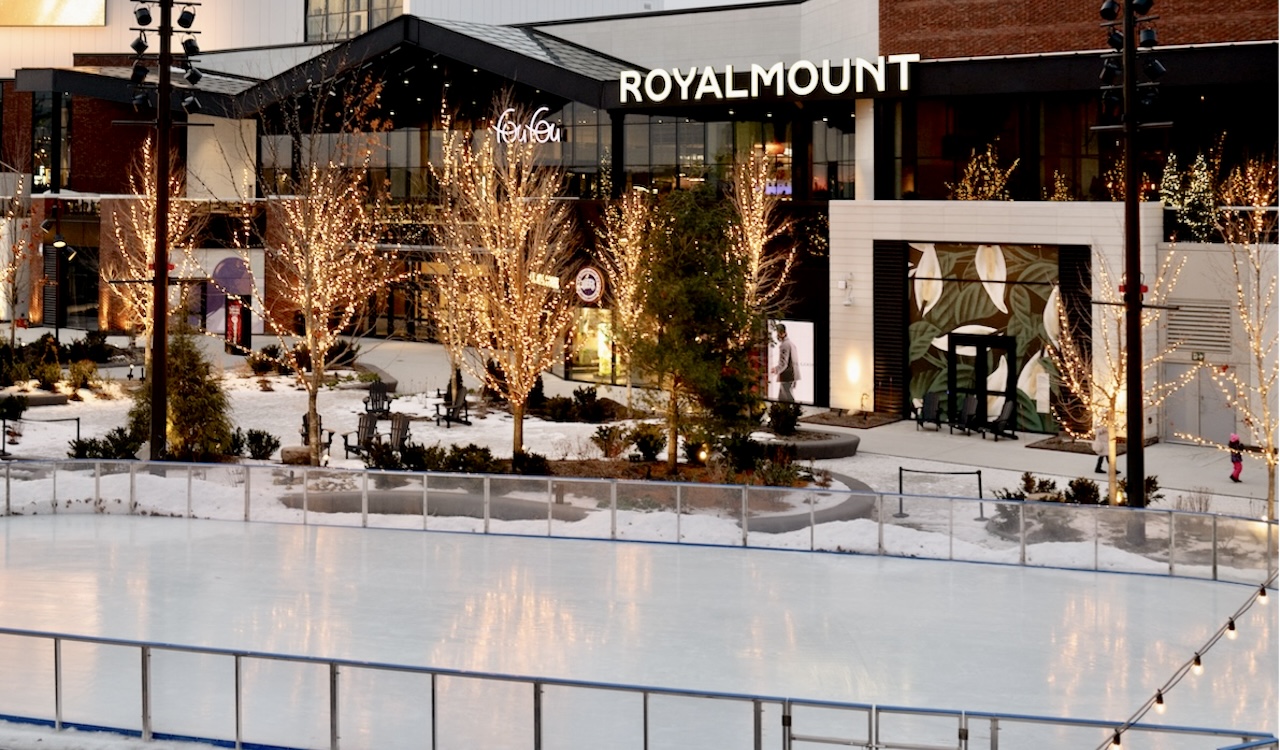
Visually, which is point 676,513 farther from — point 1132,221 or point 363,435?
point 363,435

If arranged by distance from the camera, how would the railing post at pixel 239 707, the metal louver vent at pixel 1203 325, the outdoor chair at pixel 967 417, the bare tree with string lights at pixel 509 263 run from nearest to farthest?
the railing post at pixel 239 707
the bare tree with string lights at pixel 509 263
the metal louver vent at pixel 1203 325
the outdoor chair at pixel 967 417

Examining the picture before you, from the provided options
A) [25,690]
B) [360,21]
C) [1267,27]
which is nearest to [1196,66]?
[1267,27]

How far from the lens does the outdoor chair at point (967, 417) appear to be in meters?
33.4

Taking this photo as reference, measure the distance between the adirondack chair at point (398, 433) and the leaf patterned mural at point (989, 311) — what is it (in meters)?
11.6

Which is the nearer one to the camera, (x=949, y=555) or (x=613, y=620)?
(x=613, y=620)

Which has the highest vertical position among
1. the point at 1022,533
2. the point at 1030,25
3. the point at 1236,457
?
the point at 1030,25

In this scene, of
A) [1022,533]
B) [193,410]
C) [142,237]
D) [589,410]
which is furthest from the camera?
[142,237]

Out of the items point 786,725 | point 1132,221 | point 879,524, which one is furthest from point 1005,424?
point 786,725

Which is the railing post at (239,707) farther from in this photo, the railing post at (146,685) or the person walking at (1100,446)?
the person walking at (1100,446)

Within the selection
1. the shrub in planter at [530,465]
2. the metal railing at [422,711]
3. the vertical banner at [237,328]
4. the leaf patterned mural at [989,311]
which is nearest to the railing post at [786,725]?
the metal railing at [422,711]

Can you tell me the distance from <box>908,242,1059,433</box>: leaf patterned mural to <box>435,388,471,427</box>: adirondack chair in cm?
934

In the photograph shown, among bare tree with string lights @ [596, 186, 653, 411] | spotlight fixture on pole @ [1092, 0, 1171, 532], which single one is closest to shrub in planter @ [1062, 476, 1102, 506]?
spotlight fixture on pole @ [1092, 0, 1171, 532]

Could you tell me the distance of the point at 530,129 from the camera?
139ft

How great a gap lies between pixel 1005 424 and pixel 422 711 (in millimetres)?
21759
